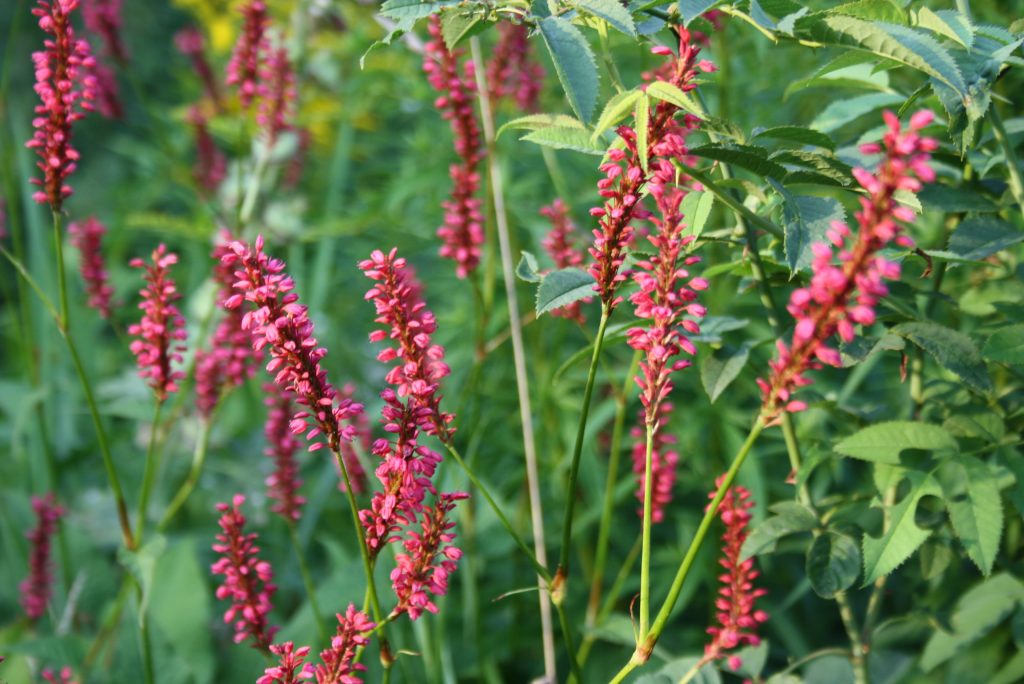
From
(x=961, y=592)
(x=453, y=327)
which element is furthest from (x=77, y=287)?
(x=961, y=592)

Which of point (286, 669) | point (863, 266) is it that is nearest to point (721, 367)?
point (863, 266)

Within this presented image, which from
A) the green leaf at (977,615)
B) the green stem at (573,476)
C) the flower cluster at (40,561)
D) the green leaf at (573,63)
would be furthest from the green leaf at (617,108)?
the flower cluster at (40,561)

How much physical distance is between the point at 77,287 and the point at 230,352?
279 cm

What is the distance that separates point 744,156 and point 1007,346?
1.40ft

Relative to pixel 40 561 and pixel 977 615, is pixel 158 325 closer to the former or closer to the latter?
pixel 40 561

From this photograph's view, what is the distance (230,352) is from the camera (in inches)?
75.8

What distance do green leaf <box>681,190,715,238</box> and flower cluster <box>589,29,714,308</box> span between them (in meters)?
0.16

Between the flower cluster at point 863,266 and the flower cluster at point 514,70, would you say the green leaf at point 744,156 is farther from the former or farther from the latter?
the flower cluster at point 514,70

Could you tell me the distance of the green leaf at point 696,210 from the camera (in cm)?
118

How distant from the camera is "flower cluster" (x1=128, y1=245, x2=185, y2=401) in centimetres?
144

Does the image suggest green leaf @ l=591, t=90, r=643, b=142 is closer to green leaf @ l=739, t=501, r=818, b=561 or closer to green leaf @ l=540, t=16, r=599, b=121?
green leaf @ l=540, t=16, r=599, b=121

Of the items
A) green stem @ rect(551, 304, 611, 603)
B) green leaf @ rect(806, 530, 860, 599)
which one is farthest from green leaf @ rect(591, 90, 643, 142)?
green leaf @ rect(806, 530, 860, 599)

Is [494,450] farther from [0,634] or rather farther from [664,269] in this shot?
[664,269]

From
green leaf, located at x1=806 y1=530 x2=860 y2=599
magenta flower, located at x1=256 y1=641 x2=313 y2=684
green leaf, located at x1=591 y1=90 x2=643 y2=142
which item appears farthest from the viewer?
green leaf, located at x1=806 y1=530 x2=860 y2=599
